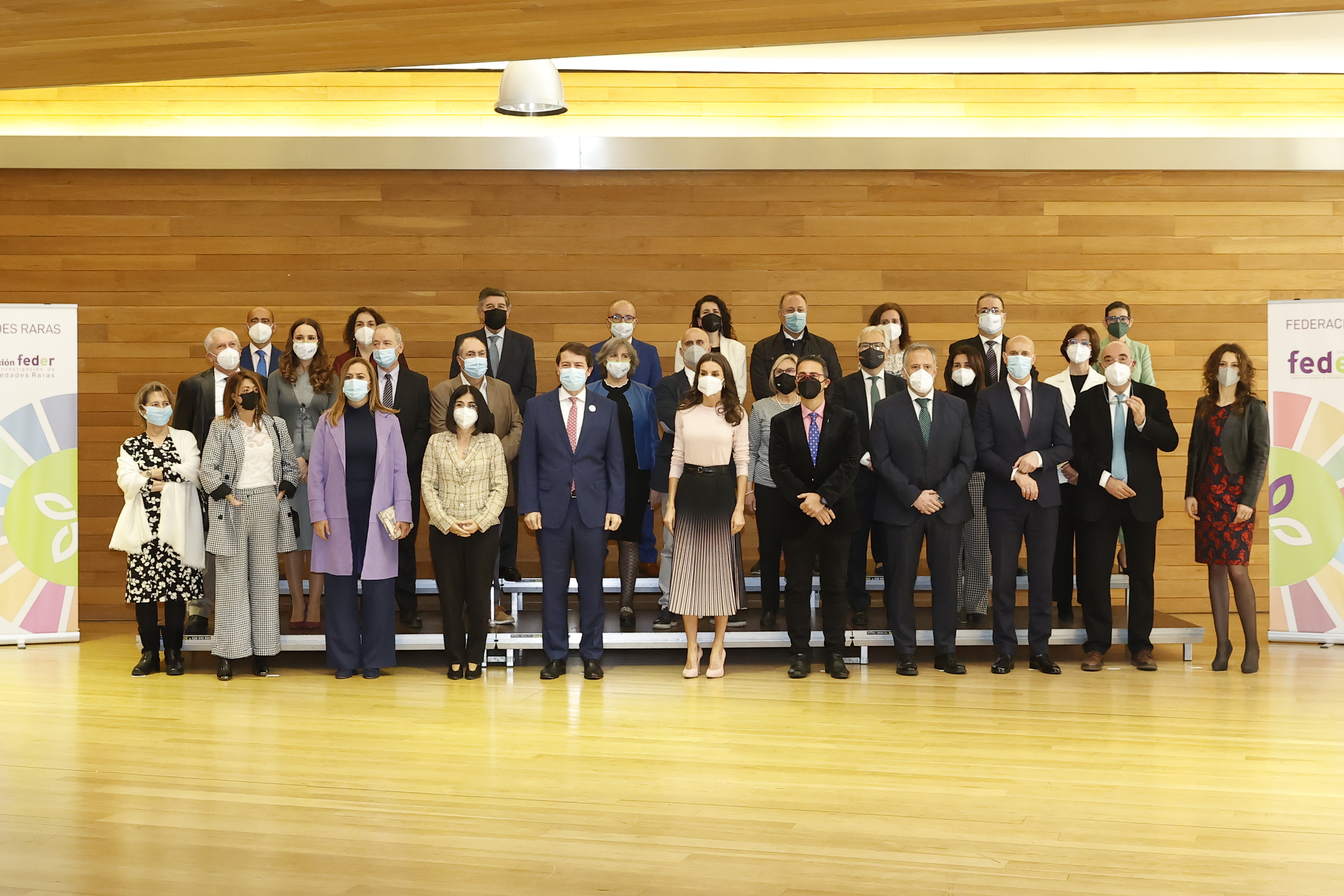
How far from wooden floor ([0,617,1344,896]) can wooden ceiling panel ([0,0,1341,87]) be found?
7.09 ft

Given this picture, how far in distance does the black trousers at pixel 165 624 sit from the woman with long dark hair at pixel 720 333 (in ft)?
9.64

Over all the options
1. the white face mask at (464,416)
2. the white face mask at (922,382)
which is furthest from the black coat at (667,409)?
the white face mask at (922,382)

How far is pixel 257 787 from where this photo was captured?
427 cm

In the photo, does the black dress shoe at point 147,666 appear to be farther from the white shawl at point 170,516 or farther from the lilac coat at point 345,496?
the lilac coat at point 345,496

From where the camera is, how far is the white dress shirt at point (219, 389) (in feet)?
21.7

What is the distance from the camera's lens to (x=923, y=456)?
614cm

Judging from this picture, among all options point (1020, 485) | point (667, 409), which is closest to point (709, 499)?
point (667, 409)

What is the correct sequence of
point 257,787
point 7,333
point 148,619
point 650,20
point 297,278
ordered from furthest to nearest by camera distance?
point 297,278
point 7,333
point 148,619
point 257,787
point 650,20

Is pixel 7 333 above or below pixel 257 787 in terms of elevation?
above

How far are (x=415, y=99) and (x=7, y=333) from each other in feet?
9.79

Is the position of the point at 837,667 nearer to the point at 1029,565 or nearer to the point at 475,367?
the point at 1029,565

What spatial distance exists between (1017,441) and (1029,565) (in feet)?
2.16

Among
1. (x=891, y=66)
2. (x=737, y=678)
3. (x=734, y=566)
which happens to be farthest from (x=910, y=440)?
(x=891, y=66)

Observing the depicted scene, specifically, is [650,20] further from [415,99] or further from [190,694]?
[415,99]
